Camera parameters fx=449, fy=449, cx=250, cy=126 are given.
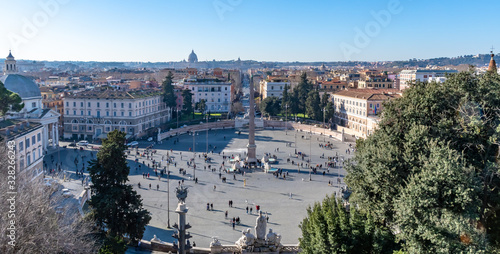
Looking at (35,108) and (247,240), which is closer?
(247,240)

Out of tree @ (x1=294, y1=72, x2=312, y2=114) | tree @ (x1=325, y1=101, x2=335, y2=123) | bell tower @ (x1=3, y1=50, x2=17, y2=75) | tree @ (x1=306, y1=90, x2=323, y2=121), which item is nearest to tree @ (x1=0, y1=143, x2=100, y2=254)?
bell tower @ (x1=3, y1=50, x2=17, y2=75)

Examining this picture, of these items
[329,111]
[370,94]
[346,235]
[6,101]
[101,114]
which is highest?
[370,94]

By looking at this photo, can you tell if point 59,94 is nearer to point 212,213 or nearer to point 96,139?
point 96,139

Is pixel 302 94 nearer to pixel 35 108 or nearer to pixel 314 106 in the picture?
pixel 314 106

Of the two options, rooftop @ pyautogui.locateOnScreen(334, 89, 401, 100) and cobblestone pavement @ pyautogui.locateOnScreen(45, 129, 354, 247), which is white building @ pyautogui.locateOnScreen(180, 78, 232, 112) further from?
cobblestone pavement @ pyautogui.locateOnScreen(45, 129, 354, 247)

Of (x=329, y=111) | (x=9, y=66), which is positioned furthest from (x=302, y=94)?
(x=9, y=66)

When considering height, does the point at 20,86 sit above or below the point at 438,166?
above

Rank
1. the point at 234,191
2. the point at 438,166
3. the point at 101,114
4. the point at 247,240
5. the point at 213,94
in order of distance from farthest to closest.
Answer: the point at 213,94 → the point at 101,114 → the point at 234,191 → the point at 247,240 → the point at 438,166

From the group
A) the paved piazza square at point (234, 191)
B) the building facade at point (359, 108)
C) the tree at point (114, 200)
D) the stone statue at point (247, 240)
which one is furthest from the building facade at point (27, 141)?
the building facade at point (359, 108)
